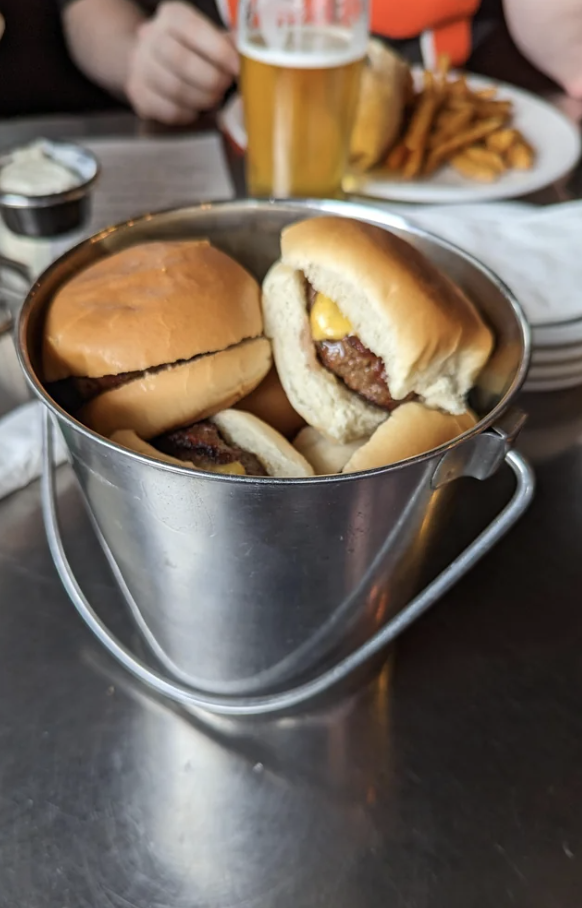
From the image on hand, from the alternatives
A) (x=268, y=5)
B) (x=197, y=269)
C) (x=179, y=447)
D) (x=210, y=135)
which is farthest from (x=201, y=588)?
(x=210, y=135)

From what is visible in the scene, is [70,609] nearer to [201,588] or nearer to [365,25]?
[201,588]

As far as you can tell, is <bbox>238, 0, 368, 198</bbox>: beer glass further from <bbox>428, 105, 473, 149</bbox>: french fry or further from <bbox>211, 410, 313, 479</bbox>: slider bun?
<bbox>211, 410, 313, 479</bbox>: slider bun

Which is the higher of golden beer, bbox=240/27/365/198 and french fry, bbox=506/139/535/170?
golden beer, bbox=240/27/365/198

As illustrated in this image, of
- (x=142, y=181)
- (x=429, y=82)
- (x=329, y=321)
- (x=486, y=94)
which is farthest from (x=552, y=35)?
(x=329, y=321)

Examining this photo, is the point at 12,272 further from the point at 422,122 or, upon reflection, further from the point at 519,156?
the point at 519,156

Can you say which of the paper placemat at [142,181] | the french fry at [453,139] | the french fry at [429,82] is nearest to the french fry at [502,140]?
the french fry at [453,139]

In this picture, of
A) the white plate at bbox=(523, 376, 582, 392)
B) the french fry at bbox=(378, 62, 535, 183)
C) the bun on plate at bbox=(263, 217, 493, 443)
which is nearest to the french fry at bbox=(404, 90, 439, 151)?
the french fry at bbox=(378, 62, 535, 183)
